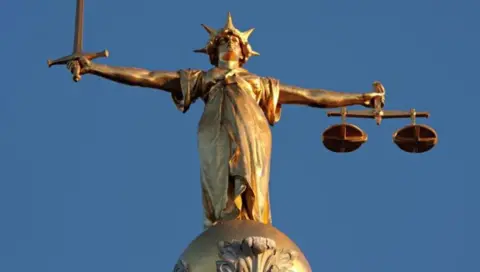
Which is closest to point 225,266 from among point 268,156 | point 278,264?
point 278,264

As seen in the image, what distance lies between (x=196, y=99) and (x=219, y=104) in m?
0.69

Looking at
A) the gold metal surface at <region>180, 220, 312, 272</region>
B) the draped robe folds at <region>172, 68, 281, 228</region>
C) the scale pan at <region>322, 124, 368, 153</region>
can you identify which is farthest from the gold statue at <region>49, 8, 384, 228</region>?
the gold metal surface at <region>180, 220, 312, 272</region>

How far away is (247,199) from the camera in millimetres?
19688

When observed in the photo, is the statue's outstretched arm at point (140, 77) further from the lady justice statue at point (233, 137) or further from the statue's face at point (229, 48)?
the statue's face at point (229, 48)

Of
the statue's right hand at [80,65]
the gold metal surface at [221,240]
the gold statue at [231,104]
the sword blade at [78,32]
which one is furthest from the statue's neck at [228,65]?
the gold metal surface at [221,240]

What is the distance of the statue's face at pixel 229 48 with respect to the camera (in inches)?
833

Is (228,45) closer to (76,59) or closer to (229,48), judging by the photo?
(229,48)

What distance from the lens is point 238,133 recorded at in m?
19.9

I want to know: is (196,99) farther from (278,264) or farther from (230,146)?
(278,264)

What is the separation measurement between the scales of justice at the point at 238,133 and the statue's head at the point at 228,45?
12mm

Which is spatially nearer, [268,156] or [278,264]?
[278,264]

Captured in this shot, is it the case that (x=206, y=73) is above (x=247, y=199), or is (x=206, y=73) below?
above

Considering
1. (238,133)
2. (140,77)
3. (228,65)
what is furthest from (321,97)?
(140,77)

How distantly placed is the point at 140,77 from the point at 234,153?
1833 millimetres
